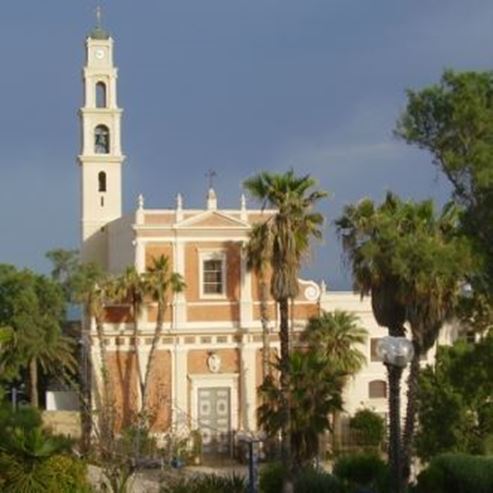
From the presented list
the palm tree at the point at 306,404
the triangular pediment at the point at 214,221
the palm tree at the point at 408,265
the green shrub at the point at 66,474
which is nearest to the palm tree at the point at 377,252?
the palm tree at the point at 408,265

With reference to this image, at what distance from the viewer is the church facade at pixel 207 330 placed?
49.9 m

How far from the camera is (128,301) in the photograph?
49781mm

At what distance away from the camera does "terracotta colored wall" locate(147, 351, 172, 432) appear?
49781 millimetres

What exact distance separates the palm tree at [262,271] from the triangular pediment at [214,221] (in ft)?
8.72

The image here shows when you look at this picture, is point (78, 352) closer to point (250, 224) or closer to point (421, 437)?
point (250, 224)

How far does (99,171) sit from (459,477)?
32.9 metres

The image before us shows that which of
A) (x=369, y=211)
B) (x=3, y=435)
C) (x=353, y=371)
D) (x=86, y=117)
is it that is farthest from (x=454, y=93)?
(x=86, y=117)

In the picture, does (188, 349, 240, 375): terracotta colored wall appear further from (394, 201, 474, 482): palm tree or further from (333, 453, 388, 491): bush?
(333, 453, 388, 491): bush

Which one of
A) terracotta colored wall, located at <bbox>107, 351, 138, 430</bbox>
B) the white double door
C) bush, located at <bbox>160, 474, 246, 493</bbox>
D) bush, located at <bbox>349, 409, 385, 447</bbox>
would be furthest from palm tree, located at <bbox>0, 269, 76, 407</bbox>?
bush, located at <bbox>160, 474, 246, 493</bbox>

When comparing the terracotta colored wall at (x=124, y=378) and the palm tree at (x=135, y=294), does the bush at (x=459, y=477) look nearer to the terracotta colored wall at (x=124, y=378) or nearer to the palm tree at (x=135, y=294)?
the palm tree at (x=135, y=294)

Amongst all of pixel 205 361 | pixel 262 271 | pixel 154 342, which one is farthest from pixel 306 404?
pixel 205 361

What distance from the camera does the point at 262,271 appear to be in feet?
158

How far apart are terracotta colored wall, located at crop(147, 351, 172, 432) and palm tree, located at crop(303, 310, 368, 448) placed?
5625mm

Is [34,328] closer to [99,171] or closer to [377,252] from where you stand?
[99,171]
